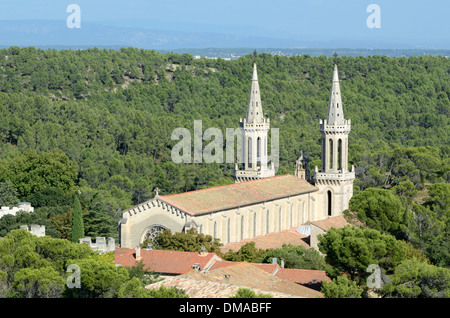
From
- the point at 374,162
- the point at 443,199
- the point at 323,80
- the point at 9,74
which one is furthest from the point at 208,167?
the point at 323,80

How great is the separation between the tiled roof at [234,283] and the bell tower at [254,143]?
25748 millimetres

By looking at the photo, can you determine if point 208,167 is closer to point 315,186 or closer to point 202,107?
point 315,186

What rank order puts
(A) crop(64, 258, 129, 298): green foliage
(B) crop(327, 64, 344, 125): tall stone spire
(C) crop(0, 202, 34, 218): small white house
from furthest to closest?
(B) crop(327, 64, 344, 125): tall stone spire → (C) crop(0, 202, 34, 218): small white house → (A) crop(64, 258, 129, 298): green foliage

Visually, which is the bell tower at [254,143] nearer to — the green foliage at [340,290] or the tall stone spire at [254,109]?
the tall stone spire at [254,109]

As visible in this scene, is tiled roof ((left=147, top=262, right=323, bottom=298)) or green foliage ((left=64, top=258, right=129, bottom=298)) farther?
green foliage ((left=64, top=258, right=129, bottom=298))

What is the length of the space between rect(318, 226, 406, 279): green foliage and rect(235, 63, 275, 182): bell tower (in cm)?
2439

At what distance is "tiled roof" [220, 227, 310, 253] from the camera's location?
57.0 m

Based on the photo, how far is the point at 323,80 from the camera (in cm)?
15325

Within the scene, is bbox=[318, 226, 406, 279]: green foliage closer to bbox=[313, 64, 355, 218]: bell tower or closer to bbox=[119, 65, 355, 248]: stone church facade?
bbox=[119, 65, 355, 248]: stone church facade

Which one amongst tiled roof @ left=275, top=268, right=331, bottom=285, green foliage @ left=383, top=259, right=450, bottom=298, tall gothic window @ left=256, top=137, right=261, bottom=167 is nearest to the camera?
green foliage @ left=383, top=259, right=450, bottom=298

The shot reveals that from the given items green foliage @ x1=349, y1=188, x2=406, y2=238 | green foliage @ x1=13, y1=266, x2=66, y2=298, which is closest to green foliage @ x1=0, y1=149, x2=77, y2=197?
green foliage @ x1=349, y1=188, x2=406, y2=238

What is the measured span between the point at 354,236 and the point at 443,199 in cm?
2421

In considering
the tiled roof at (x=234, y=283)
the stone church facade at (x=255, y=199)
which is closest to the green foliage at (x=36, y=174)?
the stone church facade at (x=255, y=199)

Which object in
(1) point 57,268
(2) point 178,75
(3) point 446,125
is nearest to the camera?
(1) point 57,268
